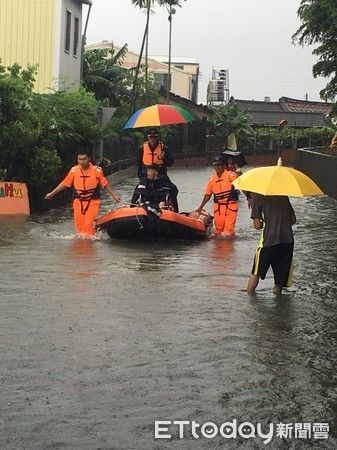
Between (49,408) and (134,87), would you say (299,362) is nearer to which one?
(49,408)

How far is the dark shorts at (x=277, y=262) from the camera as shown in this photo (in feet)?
35.2

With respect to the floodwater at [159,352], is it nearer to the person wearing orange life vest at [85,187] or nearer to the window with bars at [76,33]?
the person wearing orange life vest at [85,187]

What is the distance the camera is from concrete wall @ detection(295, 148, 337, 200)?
28.8 metres

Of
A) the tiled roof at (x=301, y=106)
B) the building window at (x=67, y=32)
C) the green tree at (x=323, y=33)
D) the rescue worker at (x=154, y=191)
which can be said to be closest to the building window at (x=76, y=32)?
the building window at (x=67, y=32)

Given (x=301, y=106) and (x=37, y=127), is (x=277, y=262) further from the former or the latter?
(x=301, y=106)

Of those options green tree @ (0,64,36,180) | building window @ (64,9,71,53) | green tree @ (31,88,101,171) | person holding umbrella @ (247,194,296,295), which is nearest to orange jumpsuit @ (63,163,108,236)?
green tree @ (0,64,36,180)

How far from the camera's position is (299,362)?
25.2 feet

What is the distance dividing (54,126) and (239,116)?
43624 millimetres

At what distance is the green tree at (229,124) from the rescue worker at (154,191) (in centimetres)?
4762

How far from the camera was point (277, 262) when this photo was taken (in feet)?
35.7

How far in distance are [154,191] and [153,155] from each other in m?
0.63
